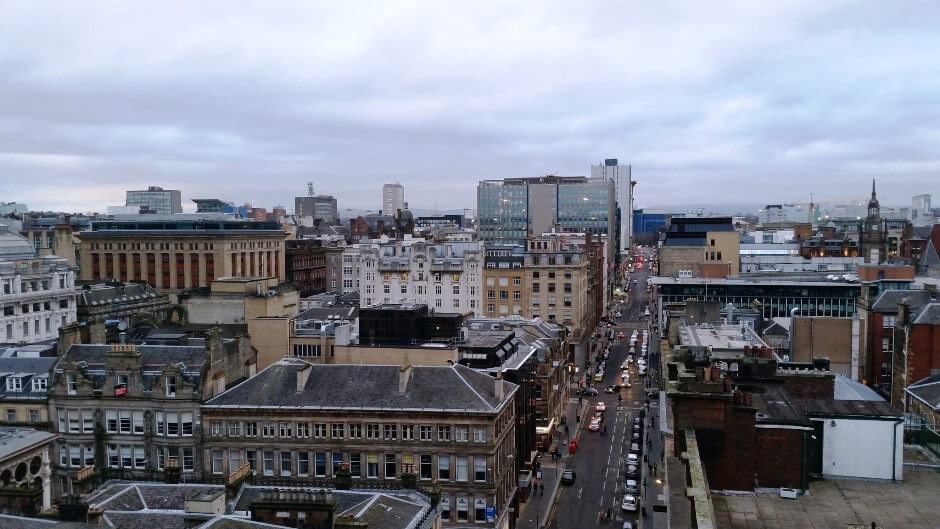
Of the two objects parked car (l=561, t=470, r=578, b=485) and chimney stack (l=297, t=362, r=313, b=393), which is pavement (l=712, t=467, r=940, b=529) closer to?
chimney stack (l=297, t=362, r=313, b=393)

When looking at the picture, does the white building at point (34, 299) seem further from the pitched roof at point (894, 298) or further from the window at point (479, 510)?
the pitched roof at point (894, 298)

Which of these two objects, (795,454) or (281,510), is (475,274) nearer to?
(281,510)

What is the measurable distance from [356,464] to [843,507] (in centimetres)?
4822

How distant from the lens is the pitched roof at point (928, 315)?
84062 millimetres

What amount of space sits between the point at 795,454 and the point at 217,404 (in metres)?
53.8

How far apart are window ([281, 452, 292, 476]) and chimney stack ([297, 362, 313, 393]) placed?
5.31 metres

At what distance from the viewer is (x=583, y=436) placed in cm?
11212

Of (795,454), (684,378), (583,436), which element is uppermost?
(684,378)

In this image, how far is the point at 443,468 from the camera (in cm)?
7100

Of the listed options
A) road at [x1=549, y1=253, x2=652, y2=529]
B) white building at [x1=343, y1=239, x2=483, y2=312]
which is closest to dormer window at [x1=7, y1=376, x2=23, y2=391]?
road at [x1=549, y1=253, x2=652, y2=529]

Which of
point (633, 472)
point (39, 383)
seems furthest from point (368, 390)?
point (633, 472)

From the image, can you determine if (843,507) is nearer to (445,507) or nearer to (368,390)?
(445,507)

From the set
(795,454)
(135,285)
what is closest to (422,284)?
(135,285)

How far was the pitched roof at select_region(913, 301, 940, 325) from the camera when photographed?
84.1m
